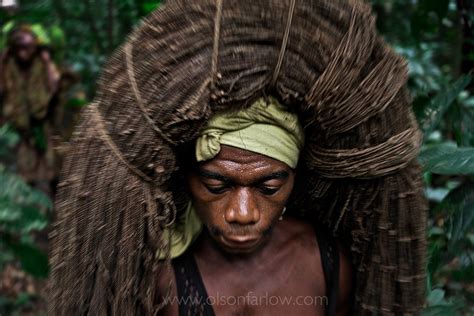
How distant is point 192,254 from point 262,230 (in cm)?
20

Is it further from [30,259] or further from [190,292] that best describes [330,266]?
[30,259]

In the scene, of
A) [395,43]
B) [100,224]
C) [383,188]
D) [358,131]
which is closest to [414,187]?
[383,188]

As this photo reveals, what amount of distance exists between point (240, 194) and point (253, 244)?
0.36 feet

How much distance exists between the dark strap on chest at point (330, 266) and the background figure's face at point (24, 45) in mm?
2274

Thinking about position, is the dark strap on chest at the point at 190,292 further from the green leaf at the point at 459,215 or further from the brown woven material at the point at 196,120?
the green leaf at the point at 459,215

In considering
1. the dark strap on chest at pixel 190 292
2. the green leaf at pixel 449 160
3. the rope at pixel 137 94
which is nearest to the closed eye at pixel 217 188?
the rope at pixel 137 94

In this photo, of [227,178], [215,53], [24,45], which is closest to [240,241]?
[227,178]

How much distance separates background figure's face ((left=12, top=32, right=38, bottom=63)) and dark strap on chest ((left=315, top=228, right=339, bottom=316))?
227 centimetres

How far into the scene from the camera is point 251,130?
3.68ft

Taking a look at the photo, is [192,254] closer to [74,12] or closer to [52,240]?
[52,240]

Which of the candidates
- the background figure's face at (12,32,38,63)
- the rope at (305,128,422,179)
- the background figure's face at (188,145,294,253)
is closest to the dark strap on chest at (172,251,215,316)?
the background figure's face at (188,145,294,253)

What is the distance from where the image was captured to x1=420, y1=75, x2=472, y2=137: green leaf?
168 centimetres

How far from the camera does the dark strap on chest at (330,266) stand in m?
1.34

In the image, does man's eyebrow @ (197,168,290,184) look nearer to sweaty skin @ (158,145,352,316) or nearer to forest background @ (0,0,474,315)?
sweaty skin @ (158,145,352,316)
